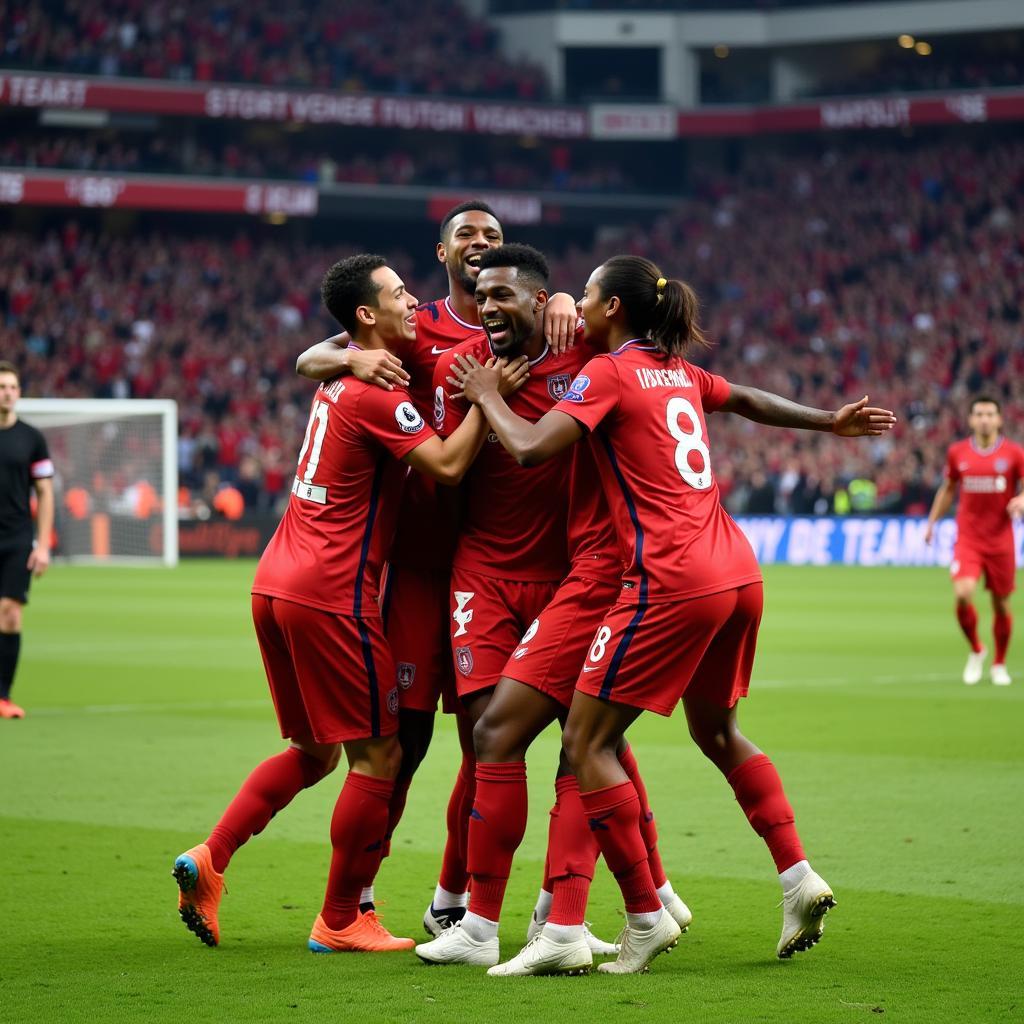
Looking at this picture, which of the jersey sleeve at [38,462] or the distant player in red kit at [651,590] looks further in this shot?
the jersey sleeve at [38,462]

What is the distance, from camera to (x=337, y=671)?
19.0 feet

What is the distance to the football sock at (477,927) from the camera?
18.1 ft

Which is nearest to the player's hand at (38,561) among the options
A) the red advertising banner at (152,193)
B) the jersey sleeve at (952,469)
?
the jersey sleeve at (952,469)

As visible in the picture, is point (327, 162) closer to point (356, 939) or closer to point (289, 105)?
point (289, 105)

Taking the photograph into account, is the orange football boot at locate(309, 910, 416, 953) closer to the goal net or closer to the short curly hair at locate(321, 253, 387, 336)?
the short curly hair at locate(321, 253, 387, 336)

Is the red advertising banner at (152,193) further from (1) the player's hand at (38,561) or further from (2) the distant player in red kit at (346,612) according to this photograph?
(2) the distant player in red kit at (346,612)

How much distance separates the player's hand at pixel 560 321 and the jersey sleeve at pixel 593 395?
0.28 m

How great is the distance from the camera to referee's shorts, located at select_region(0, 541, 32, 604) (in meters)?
12.1

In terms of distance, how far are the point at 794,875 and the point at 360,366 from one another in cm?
214

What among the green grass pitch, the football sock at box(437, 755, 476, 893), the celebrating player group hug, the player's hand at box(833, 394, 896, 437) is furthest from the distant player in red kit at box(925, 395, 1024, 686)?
the football sock at box(437, 755, 476, 893)

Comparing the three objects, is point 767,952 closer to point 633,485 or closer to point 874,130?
point 633,485

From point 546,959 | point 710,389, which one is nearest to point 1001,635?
point 710,389

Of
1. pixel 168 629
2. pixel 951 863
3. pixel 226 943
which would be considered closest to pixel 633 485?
pixel 226 943

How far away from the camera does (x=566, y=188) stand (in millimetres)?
49094
